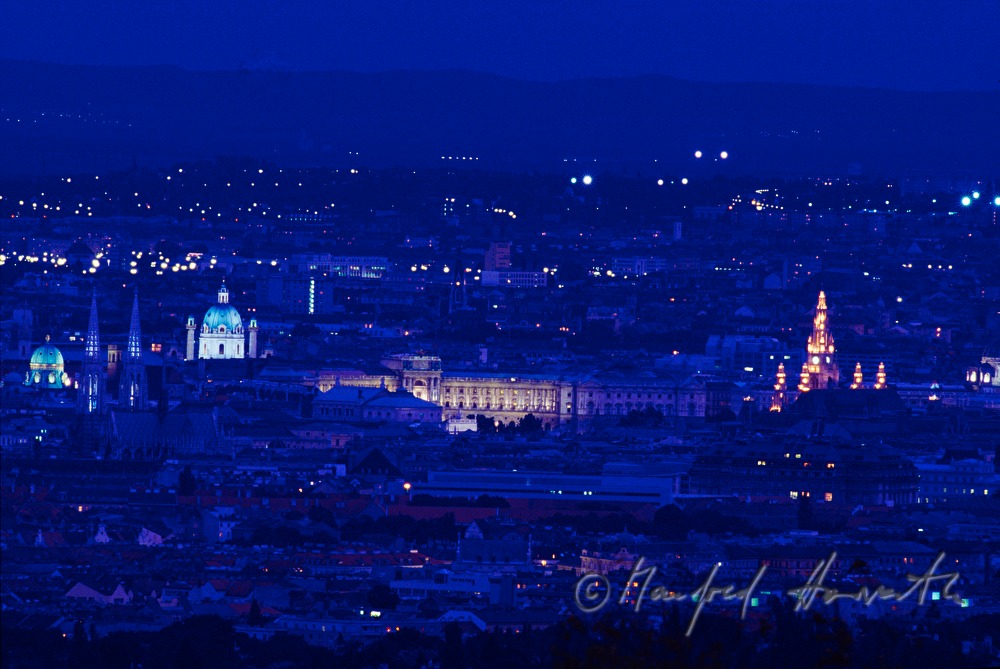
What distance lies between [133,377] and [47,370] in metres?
3.34

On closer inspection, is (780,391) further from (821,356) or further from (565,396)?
(565,396)

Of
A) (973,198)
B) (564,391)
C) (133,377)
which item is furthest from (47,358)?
(973,198)

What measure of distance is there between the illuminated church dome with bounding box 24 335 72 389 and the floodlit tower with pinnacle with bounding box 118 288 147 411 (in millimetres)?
1094

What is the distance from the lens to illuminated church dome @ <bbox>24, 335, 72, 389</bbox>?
54.1 m

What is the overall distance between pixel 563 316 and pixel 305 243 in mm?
9787

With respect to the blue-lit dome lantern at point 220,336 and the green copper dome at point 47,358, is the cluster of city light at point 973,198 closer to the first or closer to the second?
the blue-lit dome lantern at point 220,336

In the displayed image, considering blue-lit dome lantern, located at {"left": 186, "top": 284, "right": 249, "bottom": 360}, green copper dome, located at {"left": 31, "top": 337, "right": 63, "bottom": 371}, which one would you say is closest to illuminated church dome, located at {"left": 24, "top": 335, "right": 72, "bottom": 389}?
green copper dome, located at {"left": 31, "top": 337, "right": 63, "bottom": 371}

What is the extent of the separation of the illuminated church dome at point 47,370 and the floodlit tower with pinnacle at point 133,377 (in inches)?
43.1

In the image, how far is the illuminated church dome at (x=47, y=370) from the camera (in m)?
54.1

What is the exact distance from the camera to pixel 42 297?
63406 mm

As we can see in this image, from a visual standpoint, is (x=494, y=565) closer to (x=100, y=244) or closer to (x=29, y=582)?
(x=29, y=582)

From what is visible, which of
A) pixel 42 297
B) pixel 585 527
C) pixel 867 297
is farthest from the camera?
pixel 867 297

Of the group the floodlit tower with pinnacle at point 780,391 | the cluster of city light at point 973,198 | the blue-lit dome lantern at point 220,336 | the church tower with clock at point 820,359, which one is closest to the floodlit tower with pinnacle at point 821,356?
the church tower with clock at point 820,359

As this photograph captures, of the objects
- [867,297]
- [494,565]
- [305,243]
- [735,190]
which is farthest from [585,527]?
[735,190]
